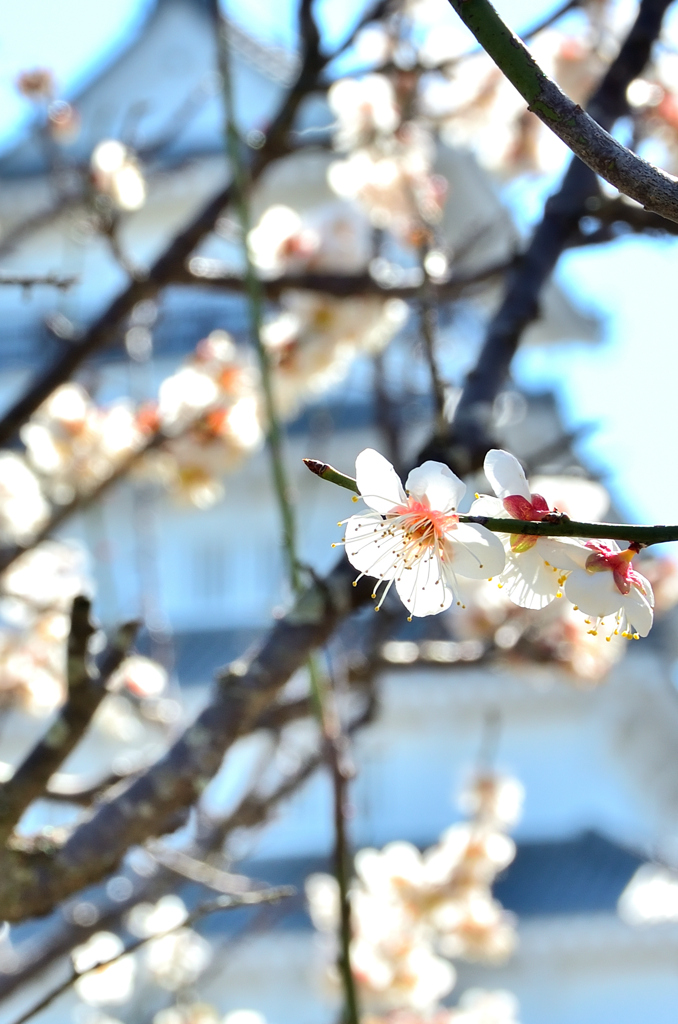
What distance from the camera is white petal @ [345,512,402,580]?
2.38 ft

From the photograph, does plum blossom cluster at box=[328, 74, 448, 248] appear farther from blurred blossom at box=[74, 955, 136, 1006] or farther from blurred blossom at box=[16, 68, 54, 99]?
blurred blossom at box=[74, 955, 136, 1006]

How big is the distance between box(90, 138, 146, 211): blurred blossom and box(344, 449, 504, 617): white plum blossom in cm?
214

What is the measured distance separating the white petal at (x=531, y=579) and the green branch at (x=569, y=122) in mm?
236

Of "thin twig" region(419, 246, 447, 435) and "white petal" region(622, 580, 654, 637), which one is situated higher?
"thin twig" region(419, 246, 447, 435)

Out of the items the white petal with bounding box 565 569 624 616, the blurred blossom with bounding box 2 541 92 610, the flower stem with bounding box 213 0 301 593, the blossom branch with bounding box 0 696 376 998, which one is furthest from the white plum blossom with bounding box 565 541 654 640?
the blurred blossom with bounding box 2 541 92 610

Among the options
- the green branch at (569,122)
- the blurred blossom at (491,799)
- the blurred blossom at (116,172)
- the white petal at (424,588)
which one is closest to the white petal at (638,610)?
the white petal at (424,588)

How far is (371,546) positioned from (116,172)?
220 cm

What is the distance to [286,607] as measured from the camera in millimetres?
1290

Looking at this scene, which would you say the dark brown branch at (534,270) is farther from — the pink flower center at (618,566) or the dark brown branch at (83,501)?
the dark brown branch at (83,501)

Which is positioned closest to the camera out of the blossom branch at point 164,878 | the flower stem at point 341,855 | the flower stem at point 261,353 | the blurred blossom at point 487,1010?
the flower stem at point 341,855

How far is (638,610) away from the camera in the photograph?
709mm

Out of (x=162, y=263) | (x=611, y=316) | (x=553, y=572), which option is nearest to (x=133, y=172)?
(x=162, y=263)

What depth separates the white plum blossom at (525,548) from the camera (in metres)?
0.68

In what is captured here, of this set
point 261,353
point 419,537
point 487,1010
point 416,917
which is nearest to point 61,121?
point 261,353
